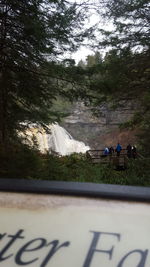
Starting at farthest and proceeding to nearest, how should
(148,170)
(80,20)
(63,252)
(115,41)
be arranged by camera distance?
(115,41)
(148,170)
(80,20)
(63,252)

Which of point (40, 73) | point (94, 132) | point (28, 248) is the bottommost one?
point (28, 248)

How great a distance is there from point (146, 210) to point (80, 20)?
517 cm

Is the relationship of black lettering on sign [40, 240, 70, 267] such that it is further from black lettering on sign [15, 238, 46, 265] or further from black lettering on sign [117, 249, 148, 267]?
black lettering on sign [117, 249, 148, 267]

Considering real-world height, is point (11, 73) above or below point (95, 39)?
below

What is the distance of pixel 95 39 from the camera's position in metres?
6.06

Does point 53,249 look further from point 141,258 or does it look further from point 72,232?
point 141,258

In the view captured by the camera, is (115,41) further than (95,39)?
Yes

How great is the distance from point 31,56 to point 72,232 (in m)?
4.96

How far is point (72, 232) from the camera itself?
1084 mm

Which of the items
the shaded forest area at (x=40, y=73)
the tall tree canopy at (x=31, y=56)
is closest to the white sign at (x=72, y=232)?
the shaded forest area at (x=40, y=73)

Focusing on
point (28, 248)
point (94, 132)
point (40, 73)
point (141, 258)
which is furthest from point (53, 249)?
point (94, 132)

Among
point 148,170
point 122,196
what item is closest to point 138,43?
point 148,170

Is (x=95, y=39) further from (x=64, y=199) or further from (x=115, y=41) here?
(x=64, y=199)

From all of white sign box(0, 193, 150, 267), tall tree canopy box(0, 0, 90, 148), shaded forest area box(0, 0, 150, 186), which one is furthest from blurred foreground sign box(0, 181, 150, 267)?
tall tree canopy box(0, 0, 90, 148)
